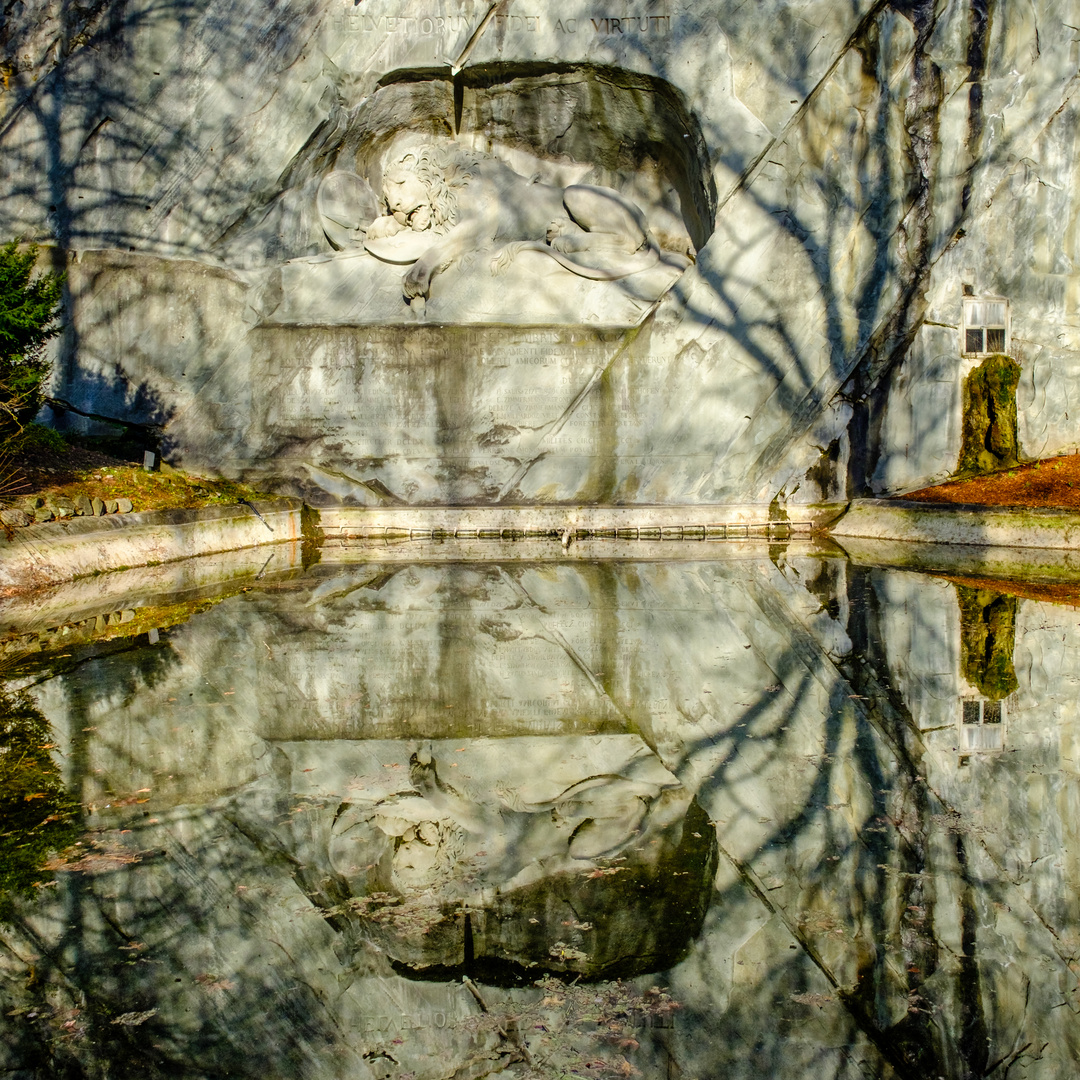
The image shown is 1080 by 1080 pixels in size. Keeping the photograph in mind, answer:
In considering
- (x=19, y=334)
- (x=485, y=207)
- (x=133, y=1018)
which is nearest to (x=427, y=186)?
(x=485, y=207)

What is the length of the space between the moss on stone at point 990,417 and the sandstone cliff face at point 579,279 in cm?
17

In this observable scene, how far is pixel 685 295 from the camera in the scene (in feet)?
36.9

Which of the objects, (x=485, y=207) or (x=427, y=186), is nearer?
(x=427, y=186)

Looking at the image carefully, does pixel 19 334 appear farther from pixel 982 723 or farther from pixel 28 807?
pixel 982 723

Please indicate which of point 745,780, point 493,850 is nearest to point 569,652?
point 745,780

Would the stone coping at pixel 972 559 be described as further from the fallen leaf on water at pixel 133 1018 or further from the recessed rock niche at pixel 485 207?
the fallen leaf on water at pixel 133 1018

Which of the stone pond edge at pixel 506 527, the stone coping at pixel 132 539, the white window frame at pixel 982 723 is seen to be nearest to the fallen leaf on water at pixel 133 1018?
the white window frame at pixel 982 723

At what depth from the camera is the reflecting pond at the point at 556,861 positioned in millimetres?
2205

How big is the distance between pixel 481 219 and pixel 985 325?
5164 millimetres

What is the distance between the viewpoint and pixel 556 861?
Answer: 9.87 feet

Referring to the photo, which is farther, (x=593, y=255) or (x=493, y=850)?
(x=593, y=255)

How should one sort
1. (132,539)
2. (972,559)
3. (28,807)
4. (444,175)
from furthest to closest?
(444,175) → (972,559) → (132,539) → (28,807)

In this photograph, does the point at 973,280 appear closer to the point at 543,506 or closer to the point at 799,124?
the point at 799,124

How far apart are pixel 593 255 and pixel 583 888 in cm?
969
